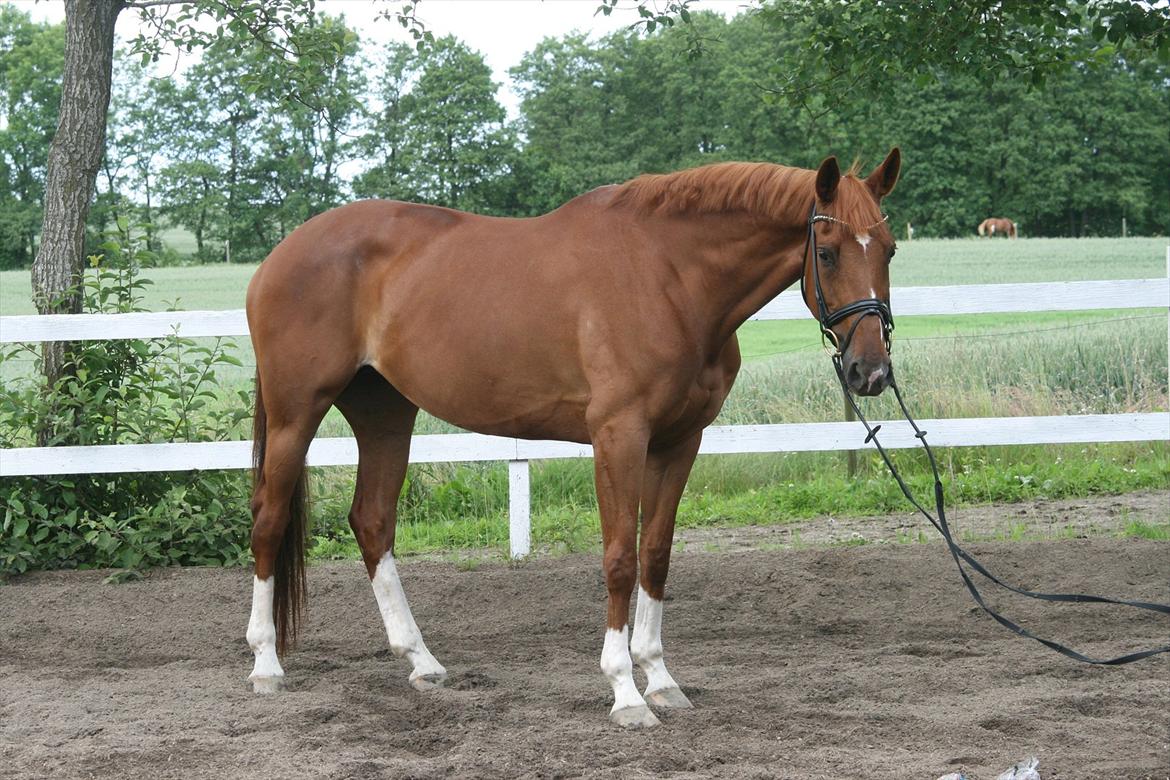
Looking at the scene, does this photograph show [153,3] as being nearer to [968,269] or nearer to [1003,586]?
[1003,586]

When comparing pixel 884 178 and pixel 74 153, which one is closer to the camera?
pixel 884 178

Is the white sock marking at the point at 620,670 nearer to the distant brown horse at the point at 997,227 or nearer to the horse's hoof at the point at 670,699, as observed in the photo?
the horse's hoof at the point at 670,699

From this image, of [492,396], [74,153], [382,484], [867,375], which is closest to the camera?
[867,375]

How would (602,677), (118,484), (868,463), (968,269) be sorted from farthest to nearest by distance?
(968,269)
(868,463)
(118,484)
(602,677)

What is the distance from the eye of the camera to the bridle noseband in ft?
11.7

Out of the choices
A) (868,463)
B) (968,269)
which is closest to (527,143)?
(968,269)

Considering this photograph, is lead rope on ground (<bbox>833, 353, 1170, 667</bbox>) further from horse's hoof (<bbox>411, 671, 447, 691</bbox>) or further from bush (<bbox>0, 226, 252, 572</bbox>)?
bush (<bbox>0, 226, 252, 572</bbox>)

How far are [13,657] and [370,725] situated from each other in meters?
2.14

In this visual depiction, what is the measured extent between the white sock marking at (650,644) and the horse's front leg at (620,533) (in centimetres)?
20

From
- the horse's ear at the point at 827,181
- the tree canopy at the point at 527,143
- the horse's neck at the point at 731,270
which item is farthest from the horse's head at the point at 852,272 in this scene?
the tree canopy at the point at 527,143

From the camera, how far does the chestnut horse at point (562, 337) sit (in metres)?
3.84

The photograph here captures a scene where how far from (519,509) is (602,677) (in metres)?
2.16

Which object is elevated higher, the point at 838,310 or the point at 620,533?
the point at 838,310

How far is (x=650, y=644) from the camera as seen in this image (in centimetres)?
413
